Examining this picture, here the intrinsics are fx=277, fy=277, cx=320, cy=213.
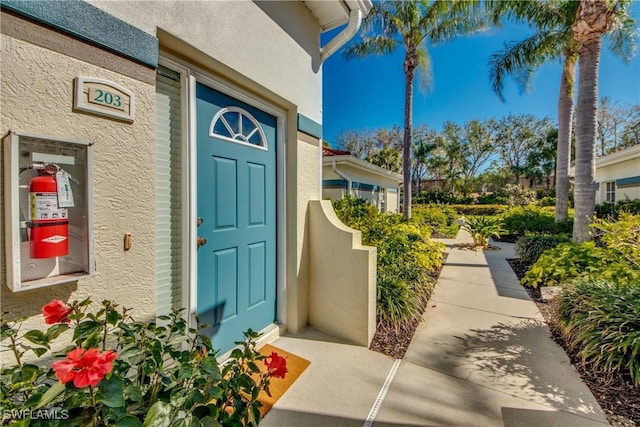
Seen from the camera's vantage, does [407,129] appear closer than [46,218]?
No

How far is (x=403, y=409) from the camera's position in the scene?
2361 millimetres

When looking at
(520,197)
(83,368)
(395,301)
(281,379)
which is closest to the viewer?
(83,368)

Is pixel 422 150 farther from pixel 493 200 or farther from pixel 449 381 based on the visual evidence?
pixel 449 381

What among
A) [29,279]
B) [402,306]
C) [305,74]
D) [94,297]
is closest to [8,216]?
[29,279]

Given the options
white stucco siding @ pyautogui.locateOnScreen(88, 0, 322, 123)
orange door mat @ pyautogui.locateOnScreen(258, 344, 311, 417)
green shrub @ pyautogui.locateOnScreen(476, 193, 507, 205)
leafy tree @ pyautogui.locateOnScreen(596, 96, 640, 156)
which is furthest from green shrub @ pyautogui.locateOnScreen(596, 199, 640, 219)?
leafy tree @ pyautogui.locateOnScreen(596, 96, 640, 156)

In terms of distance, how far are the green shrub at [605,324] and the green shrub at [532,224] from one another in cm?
675

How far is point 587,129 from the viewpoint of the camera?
254 inches

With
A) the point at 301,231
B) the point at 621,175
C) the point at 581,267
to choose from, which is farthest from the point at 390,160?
the point at 301,231

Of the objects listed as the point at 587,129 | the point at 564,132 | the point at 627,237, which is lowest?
the point at 627,237

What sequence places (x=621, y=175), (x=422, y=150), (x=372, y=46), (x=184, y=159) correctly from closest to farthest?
(x=184, y=159) < (x=621, y=175) < (x=372, y=46) < (x=422, y=150)

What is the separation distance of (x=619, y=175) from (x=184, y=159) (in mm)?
15615

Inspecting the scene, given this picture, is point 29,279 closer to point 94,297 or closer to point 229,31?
point 94,297

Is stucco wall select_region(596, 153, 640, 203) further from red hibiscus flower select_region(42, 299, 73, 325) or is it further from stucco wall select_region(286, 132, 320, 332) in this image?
red hibiscus flower select_region(42, 299, 73, 325)

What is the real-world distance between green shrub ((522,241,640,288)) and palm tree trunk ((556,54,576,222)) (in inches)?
194
